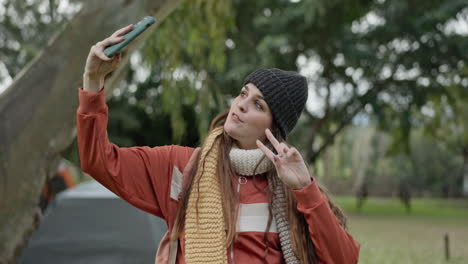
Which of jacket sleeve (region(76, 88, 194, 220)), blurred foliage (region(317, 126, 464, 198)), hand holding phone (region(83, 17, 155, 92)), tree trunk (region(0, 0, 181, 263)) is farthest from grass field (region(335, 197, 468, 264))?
blurred foliage (region(317, 126, 464, 198))

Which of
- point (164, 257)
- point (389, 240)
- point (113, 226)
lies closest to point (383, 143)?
point (389, 240)

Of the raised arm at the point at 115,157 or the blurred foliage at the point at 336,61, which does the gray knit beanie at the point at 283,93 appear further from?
the blurred foliage at the point at 336,61

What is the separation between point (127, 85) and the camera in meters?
17.6

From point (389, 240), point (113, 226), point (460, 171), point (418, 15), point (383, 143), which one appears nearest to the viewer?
point (113, 226)

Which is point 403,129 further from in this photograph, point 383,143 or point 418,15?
point 383,143

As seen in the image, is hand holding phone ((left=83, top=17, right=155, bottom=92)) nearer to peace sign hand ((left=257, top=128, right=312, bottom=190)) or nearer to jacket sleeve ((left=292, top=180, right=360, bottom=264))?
peace sign hand ((left=257, top=128, right=312, bottom=190))

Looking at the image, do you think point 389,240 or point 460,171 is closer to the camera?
point 389,240

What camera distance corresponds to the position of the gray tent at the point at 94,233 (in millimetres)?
3982

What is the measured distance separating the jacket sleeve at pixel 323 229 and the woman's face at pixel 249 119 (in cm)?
38

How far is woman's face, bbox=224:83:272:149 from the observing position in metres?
2.18

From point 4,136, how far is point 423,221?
52.0ft

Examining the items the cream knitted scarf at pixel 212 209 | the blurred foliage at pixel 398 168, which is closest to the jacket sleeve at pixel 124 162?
the cream knitted scarf at pixel 212 209

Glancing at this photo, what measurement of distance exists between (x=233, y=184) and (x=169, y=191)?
0.26 meters

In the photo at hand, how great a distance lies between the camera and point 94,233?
4.06 m
